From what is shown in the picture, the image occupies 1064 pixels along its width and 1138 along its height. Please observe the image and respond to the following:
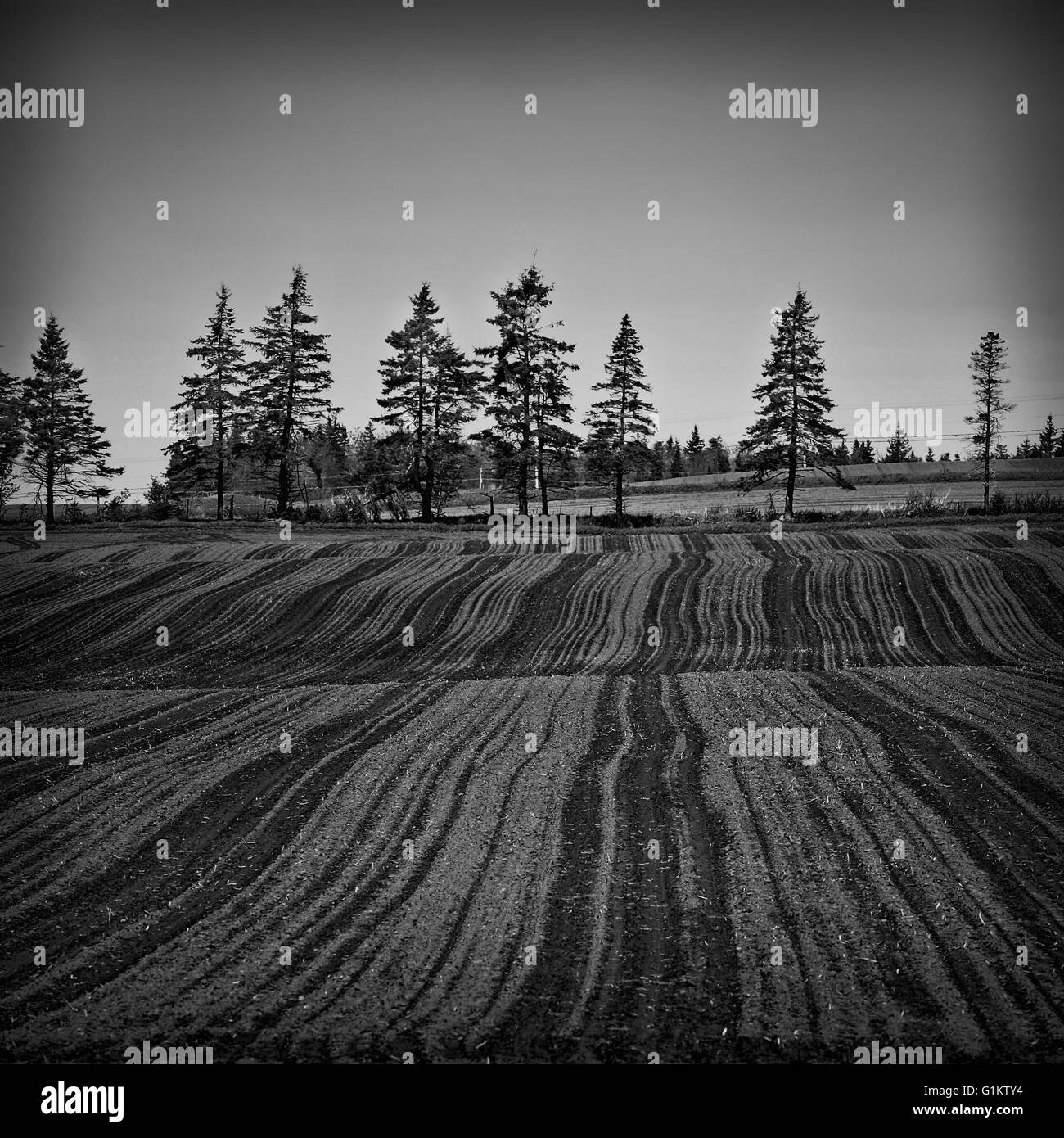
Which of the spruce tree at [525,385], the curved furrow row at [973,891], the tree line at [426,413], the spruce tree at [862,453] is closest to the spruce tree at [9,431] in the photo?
the tree line at [426,413]

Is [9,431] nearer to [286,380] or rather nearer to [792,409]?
[286,380]

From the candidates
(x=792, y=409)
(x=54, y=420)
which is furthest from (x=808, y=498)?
(x=54, y=420)

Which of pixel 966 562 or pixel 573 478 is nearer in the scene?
pixel 966 562

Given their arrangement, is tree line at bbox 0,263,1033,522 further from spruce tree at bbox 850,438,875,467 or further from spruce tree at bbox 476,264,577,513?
spruce tree at bbox 850,438,875,467

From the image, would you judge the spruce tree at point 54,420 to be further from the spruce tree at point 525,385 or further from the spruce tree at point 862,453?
the spruce tree at point 862,453

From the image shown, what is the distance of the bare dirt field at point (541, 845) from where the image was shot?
8164 mm

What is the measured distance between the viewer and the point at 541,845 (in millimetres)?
11812

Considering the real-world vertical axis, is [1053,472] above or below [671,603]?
above

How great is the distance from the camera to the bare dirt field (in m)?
8.16

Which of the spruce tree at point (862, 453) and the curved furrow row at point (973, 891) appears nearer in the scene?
the curved furrow row at point (973, 891)

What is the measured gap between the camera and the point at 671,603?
92.0 feet

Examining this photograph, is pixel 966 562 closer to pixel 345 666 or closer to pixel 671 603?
pixel 671 603
